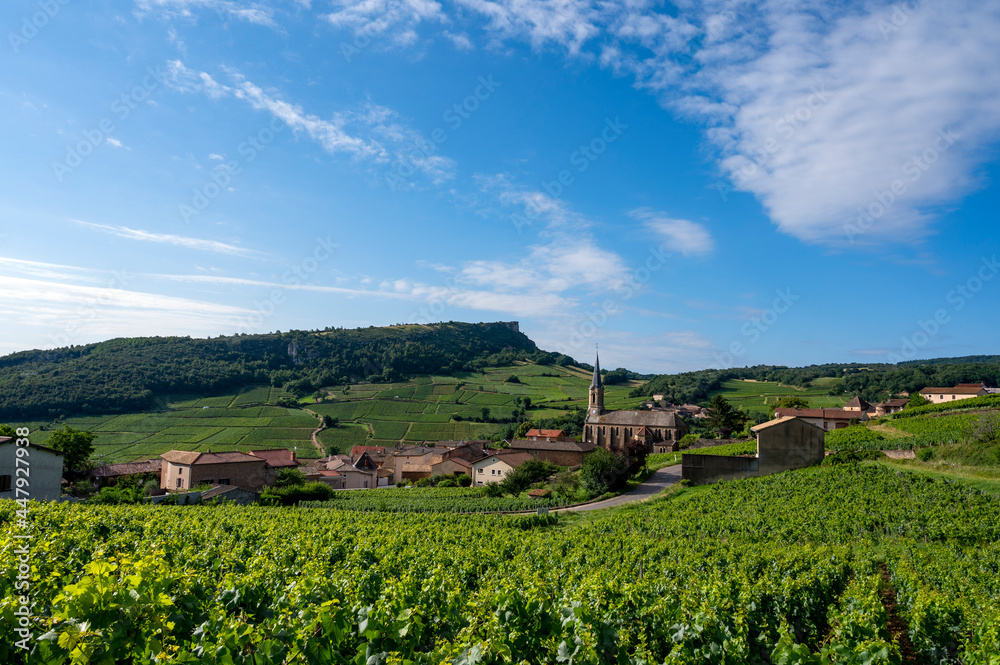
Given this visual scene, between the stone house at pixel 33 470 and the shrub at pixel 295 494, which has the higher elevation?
the stone house at pixel 33 470

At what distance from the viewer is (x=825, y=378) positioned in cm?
14338

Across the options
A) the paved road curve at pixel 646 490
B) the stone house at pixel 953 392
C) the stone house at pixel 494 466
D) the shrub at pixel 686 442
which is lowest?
the stone house at pixel 494 466

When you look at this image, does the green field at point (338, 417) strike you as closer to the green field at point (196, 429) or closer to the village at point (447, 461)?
the green field at point (196, 429)

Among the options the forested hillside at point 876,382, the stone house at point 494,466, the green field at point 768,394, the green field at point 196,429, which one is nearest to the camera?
the stone house at point 494,466

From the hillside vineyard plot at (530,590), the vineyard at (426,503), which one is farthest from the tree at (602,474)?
the hillside vineyard plot at (530,590)

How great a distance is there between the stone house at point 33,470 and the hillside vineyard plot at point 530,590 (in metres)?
14.1

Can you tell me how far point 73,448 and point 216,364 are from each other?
6659cm

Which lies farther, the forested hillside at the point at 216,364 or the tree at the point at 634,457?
the forested hillside at the point at 216,364

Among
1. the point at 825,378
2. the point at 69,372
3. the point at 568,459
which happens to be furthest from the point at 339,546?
the point at 825,378

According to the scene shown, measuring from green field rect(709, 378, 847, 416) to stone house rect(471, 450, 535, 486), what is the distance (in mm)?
56732

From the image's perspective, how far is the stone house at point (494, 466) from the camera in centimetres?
5784

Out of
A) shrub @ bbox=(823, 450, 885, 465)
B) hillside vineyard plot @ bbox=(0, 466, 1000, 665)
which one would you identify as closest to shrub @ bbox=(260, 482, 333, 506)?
hillside vineyard plot @ bbox=(0, 466, 1000, 665)

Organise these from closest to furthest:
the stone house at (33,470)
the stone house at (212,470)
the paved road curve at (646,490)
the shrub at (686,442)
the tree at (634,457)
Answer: the stone house at (33,470), the paved road curve at (646,490), the tree at (634,457), the stone house at (212,470), the shrub at (686,442)

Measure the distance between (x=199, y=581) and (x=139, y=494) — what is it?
1614 inches
